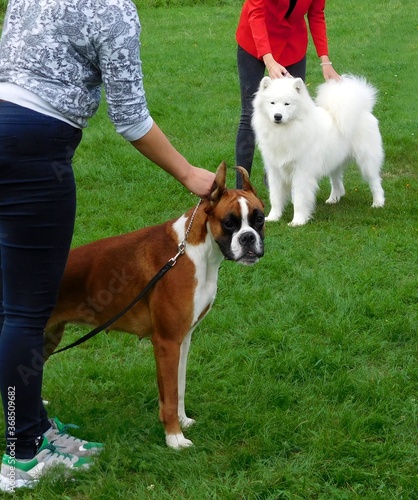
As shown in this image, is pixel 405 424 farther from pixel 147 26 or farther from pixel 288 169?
pixel 147 26

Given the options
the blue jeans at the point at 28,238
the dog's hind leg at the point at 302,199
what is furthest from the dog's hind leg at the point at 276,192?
the blue jeans at the point at 28,238

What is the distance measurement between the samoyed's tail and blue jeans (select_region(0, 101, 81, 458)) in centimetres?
445

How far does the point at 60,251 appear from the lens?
271cm

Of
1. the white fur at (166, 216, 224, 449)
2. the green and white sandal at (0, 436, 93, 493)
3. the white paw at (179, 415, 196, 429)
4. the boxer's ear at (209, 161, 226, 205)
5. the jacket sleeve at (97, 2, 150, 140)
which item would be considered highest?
the jacket sleeve at (97, 2, 150, 140)

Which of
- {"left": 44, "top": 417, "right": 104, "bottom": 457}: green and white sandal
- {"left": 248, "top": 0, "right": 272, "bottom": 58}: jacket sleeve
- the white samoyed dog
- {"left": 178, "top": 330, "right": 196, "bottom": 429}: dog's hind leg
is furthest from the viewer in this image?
the white samoyed dog

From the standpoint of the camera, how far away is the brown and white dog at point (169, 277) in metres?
3.04

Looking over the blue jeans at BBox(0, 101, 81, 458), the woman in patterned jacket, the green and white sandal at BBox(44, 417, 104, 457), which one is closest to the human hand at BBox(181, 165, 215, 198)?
the woman in patterned jacket

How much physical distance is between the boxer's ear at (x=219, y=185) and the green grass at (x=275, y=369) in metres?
1.02

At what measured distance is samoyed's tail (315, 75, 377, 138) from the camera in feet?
22.1

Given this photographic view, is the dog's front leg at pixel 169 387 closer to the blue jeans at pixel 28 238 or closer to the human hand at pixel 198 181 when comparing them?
the blue jeans at pixel 28 238

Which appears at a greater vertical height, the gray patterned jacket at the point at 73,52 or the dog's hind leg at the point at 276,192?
the gray patterned jacket at the point at 73,52

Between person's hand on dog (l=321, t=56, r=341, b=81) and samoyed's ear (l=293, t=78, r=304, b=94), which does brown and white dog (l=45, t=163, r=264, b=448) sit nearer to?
samoyed's ear (l=293, t=78, r=304, b=94)

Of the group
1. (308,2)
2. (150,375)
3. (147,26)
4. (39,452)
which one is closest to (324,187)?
(308,2)

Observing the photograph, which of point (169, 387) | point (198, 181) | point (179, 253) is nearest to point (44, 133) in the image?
point (198, 181)
